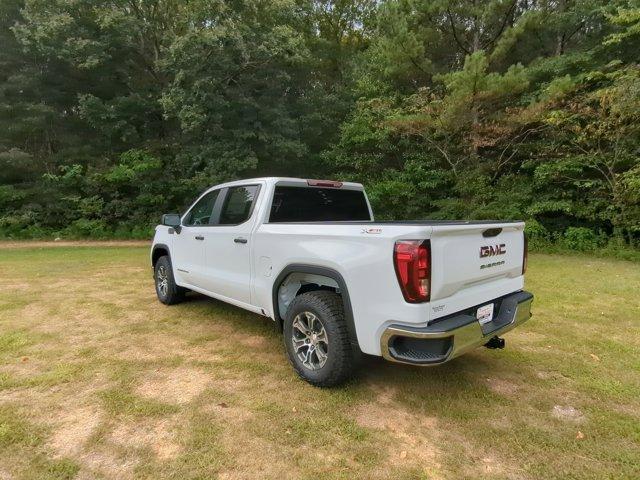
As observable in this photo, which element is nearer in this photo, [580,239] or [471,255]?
[471,255]

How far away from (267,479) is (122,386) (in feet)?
5.30

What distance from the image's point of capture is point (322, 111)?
15406 mm

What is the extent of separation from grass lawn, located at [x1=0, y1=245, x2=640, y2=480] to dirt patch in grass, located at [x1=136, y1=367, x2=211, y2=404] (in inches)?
0.7

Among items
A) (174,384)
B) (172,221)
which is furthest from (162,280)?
(174,384)

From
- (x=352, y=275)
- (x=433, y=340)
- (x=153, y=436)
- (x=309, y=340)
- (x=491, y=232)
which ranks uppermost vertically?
(x=491, y=232)

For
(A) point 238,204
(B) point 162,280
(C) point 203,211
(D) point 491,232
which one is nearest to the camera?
(D) point 491,232

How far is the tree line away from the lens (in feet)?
36.4

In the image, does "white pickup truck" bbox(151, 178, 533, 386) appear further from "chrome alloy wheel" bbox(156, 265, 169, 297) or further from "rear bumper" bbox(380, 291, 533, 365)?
"chrome alloy wheel" bbox(156, 265, 169, 297)

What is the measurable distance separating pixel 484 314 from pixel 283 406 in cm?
162

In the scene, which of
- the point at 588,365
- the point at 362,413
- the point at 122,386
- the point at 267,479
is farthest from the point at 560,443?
the point at 122,386

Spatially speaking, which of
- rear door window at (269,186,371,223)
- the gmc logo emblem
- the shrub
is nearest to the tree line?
the shrub

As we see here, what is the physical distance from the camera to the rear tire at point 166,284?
17.0ft

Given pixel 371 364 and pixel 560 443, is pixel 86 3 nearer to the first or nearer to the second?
pixel 371 364

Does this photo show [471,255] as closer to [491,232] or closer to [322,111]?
[491,232]
